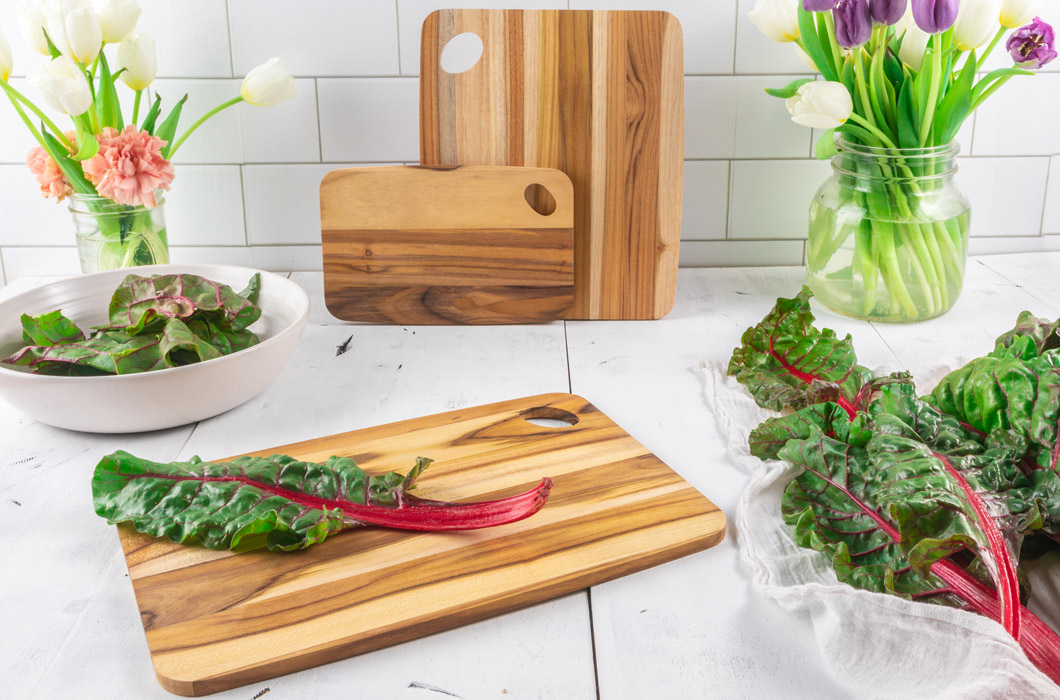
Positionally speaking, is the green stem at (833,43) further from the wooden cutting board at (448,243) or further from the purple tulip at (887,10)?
the wooden cutting board at (448,243)

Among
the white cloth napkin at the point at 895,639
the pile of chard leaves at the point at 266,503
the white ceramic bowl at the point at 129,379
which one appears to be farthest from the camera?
the white ceramic bowl at the point at 129,379

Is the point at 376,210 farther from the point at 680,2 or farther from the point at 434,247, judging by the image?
the point at 680,2

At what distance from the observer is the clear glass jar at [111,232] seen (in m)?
1.10

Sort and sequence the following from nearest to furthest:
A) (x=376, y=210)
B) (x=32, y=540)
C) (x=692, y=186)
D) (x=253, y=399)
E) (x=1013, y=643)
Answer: (x=1013, y=643), (x=32, y=540), (x=253, y=399), (x=376, y=210), (x=692, y=186)

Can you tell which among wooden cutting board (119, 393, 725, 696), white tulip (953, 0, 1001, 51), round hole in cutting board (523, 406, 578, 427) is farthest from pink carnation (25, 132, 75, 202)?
white tulip (953, 0, 1001, 51)

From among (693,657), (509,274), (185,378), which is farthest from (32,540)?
(509,274)

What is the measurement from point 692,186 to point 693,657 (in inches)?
33.5

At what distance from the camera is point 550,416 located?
87cm

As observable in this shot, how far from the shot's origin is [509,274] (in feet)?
3.69

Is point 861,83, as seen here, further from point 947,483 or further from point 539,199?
point 947,483

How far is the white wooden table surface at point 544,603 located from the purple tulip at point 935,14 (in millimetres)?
349

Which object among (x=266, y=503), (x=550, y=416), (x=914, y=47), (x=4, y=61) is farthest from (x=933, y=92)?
(x=4, y=61)

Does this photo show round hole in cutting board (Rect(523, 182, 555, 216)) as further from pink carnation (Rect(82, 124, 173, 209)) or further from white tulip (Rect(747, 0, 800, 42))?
pink carnation (Rect(82, 124, 173, 209))

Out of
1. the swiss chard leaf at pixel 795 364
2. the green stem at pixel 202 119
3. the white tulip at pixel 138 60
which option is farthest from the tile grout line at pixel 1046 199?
the white tulip at pixel 138 60
